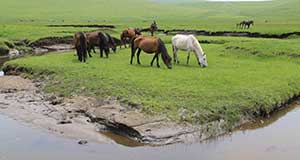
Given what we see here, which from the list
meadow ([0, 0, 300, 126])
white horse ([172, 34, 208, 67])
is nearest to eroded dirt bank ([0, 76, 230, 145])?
meadow ([0, 0, 300, 126])

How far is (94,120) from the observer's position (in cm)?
1341

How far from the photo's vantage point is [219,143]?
1194 cm

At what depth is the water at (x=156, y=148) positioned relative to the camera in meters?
10.9

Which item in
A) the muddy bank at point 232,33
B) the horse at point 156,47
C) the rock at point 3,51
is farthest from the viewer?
the muddy bank at point 232,33

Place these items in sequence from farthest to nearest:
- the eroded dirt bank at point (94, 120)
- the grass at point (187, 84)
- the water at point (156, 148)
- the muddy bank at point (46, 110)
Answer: the grass at point (187, 84) → the muddy bank at point (46, 110) → the eroded dirt bank at point (94, 120) → the water at point (156, 148)

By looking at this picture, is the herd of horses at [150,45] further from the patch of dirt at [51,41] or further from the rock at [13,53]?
the patch of dirt at [51,41]

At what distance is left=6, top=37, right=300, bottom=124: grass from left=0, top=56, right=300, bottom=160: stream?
125cm

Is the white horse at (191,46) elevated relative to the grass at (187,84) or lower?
elevated

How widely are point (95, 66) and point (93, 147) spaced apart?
9.09 metres

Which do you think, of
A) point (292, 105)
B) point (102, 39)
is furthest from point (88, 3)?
point (292, 105)

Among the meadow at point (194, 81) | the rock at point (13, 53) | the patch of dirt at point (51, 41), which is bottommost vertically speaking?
the rock at point (13, 53)

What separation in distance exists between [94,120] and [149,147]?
2696 mm

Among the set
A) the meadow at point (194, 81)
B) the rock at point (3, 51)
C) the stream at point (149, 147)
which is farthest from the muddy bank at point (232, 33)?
the stream at point (149, 147)

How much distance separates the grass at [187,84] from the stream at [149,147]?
1249 millimetres
